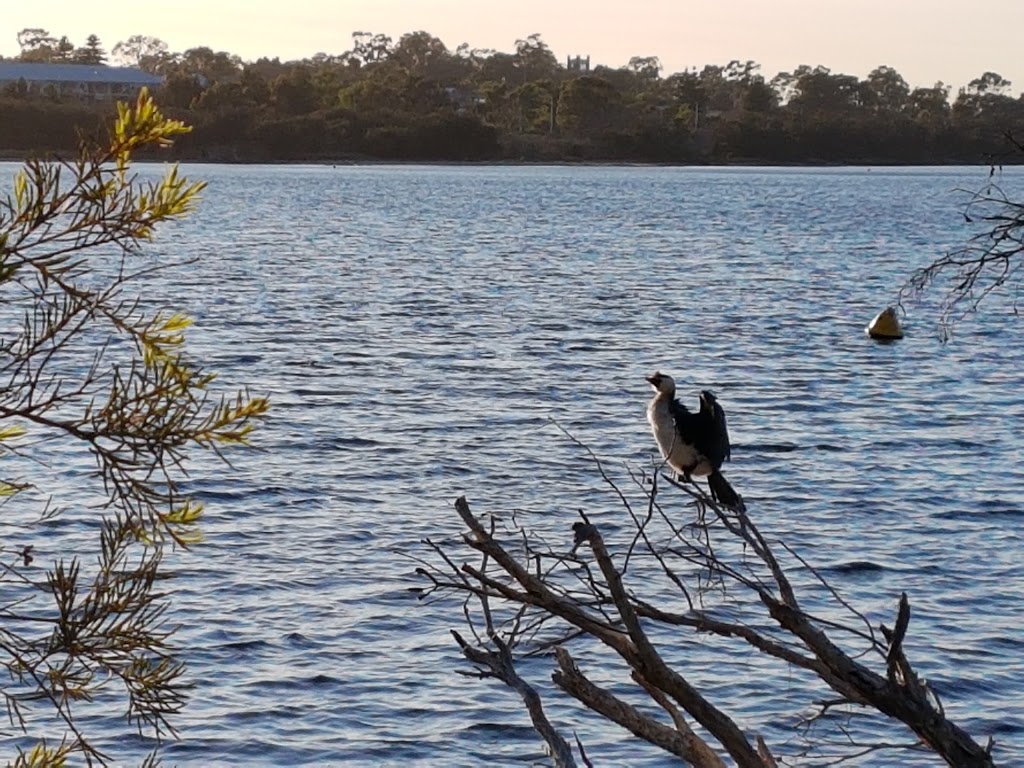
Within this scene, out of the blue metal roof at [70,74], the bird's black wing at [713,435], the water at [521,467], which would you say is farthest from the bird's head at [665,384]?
the blue metal roof at [70,74]

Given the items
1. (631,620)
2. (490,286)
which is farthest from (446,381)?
(631,620)

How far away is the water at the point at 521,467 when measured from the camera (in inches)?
484

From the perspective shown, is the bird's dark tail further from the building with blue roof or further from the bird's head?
the building with blue roof

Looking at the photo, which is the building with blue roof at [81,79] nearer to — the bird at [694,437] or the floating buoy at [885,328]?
the floating buoy at [885,328]

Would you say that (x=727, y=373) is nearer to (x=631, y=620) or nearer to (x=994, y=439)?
(x=994, y=439)

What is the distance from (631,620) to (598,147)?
184431 millimetres

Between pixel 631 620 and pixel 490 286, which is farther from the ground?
pixel 631 620

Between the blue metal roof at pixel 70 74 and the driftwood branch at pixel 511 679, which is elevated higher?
the blue metal roof at pixel 70 74

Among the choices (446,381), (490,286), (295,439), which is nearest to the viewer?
(295,439)

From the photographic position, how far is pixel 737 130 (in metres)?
192

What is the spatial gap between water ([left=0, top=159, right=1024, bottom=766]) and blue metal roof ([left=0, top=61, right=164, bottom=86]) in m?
132

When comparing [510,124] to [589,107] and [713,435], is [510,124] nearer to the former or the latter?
[589,107]

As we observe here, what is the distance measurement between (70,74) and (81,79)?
2.17 metres

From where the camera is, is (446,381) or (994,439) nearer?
(994,439)
